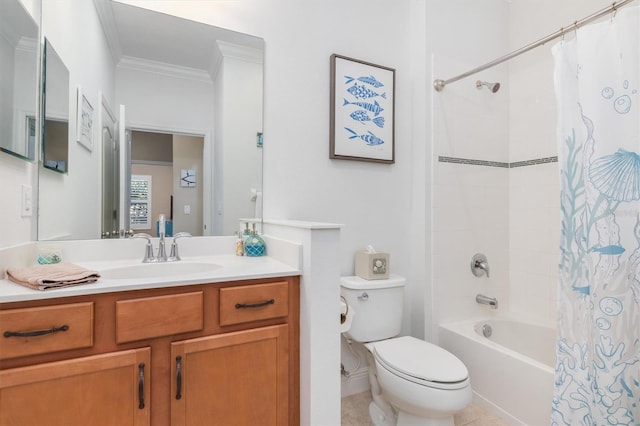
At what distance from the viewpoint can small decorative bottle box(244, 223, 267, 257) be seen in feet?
5.46

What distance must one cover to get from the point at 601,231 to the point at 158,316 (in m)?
1.58

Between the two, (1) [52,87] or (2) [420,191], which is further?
(2) [420,191]

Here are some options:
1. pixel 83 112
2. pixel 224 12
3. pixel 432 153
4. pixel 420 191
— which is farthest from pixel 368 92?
pixel 83 112

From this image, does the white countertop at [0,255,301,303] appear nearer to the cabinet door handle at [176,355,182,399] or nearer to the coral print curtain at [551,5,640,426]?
the cabinet door handle at [176,355,182,399]

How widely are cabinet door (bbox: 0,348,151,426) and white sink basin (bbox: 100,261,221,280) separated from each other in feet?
1.24

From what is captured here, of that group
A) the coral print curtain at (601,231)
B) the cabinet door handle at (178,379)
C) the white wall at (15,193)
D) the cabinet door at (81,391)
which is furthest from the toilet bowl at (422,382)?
the white wall at (15,193)

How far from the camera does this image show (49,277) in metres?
1.01

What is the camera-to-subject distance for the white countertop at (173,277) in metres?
0.98

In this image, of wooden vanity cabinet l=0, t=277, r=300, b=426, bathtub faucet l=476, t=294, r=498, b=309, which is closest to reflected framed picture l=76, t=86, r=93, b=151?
wooden vanity cabinet l=0, t=277, r=300, b=426

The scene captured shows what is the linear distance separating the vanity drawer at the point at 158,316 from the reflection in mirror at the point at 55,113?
30.6 inches

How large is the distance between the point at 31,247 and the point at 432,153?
207 centimetres

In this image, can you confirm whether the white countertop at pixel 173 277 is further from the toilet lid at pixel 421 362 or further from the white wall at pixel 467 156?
the white wall at pixel 467 156

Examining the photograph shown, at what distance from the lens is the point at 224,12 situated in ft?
5.64

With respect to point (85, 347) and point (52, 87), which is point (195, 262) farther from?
point (52, 87)
